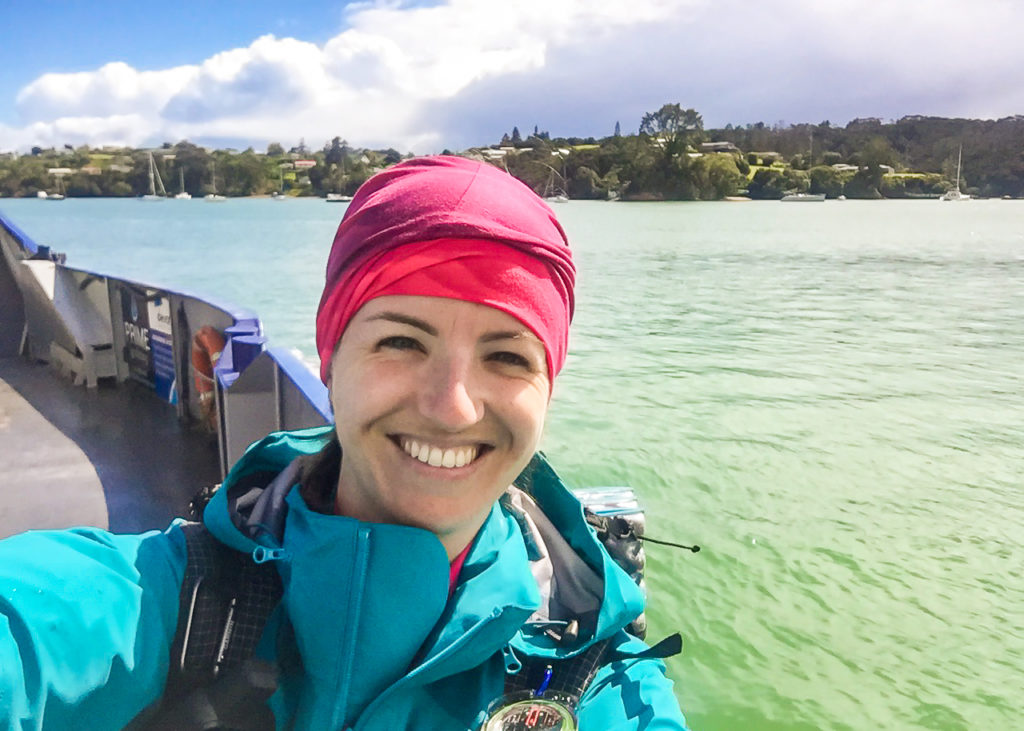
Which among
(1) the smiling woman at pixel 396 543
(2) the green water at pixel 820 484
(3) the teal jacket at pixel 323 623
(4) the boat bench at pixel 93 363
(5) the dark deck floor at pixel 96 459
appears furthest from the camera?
(4) the boat bench at pixel 93 363

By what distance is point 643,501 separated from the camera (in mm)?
6789

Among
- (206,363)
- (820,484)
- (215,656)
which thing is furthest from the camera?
(820,484)

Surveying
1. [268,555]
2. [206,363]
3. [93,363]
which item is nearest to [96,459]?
[206,363]

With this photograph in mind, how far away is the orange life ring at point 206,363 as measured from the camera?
15.3ft

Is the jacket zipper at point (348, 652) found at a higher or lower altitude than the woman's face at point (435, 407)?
lower

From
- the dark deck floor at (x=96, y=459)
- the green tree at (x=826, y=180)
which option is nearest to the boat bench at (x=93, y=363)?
the dark deck floor at (x=96, y=459)

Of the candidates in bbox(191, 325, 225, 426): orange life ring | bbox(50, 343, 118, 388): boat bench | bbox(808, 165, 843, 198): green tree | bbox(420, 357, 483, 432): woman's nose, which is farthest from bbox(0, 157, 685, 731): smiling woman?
bbox(808, 165, 843, 198): green tree

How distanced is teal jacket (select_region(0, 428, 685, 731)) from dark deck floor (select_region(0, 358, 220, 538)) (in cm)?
282

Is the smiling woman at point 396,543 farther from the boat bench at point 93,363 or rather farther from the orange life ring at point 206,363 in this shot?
the boat bench at point 93,363

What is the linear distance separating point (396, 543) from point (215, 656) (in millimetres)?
312

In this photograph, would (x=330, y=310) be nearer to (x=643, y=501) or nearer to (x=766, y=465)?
(x=643, y=501)

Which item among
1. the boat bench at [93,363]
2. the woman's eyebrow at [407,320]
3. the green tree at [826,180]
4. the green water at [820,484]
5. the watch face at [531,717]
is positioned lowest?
the green water at [820,484]

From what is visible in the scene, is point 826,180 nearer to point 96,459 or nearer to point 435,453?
point 96,459

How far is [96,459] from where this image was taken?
4.70 metres
